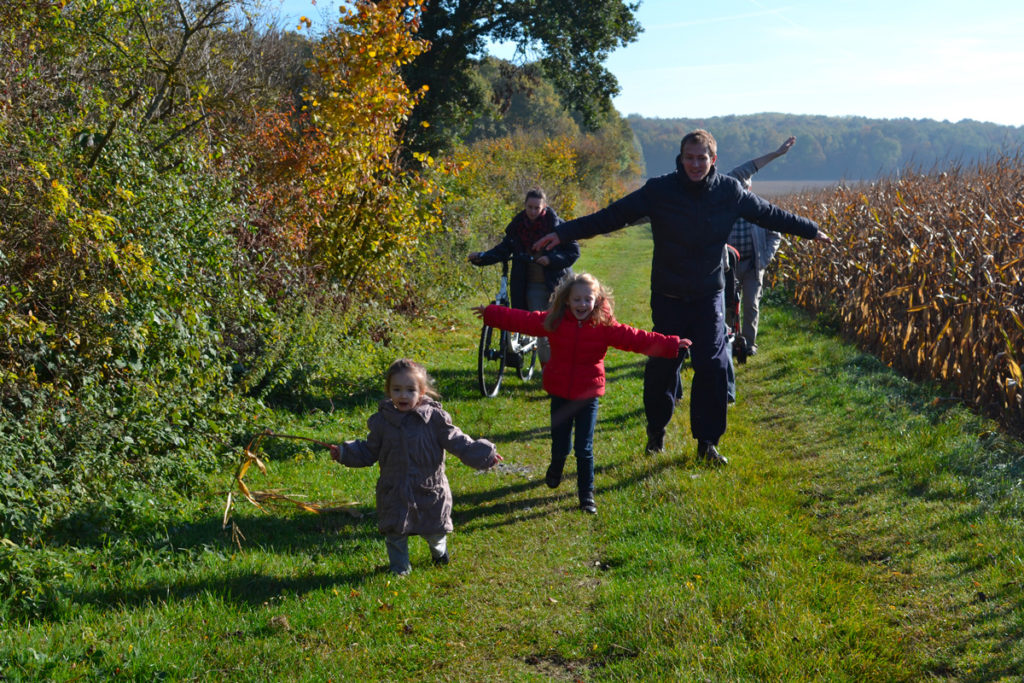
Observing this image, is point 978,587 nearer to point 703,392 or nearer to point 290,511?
point 703,392

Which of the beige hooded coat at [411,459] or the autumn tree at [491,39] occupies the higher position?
the autumn tree at [491,39]

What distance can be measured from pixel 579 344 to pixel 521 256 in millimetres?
3027

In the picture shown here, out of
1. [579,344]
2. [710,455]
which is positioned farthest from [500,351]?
[579,344]

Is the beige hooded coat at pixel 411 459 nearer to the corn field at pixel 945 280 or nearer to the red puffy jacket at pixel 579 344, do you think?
the red puffy jacket at pixel 579 344

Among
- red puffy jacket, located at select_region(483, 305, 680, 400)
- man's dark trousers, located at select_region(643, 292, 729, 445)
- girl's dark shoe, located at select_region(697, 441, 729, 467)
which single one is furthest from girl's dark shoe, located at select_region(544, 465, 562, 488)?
girl's dark shoe, located at select_region(697, 441, 729, 467)

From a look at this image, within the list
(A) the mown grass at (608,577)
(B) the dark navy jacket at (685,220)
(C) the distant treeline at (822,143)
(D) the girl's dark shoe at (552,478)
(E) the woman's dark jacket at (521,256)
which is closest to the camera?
(A) the mown grass at (608,577)

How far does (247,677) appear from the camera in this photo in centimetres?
401

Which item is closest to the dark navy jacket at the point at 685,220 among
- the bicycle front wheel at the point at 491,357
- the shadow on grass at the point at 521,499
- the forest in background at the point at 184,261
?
the shadow on grass at the point at 521,499

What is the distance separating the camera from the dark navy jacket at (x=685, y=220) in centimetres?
665

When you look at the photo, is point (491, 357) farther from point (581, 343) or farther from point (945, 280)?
point (945, 280)

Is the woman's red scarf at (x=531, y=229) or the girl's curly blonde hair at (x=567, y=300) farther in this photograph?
the woman's red scarf at (x=531, y=229)

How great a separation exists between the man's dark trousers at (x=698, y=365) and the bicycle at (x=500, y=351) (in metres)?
2.47

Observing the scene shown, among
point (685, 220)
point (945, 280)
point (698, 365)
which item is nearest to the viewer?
point (685, 220)

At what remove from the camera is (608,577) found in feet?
17.0
